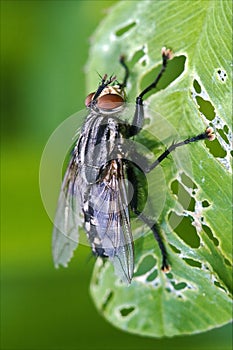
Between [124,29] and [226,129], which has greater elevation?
[124,29]

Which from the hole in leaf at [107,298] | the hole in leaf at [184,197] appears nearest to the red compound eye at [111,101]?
the hole in leaf at [184,197]

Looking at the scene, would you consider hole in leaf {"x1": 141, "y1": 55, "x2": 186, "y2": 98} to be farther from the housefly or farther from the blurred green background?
the blurred green background

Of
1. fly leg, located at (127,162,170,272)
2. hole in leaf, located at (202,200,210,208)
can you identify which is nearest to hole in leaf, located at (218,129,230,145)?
hole in leaf, located at (202,200,210,208)

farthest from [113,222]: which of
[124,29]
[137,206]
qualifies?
[124,29]

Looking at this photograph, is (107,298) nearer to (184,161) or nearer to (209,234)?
(209,234)

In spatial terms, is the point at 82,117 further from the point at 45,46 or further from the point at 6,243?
the point at 45,46

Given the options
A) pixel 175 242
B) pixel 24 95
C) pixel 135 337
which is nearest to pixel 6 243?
pixel 135 337

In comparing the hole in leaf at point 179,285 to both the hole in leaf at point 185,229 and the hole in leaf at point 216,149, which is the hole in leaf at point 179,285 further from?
the hole in leaf at point 216,149
